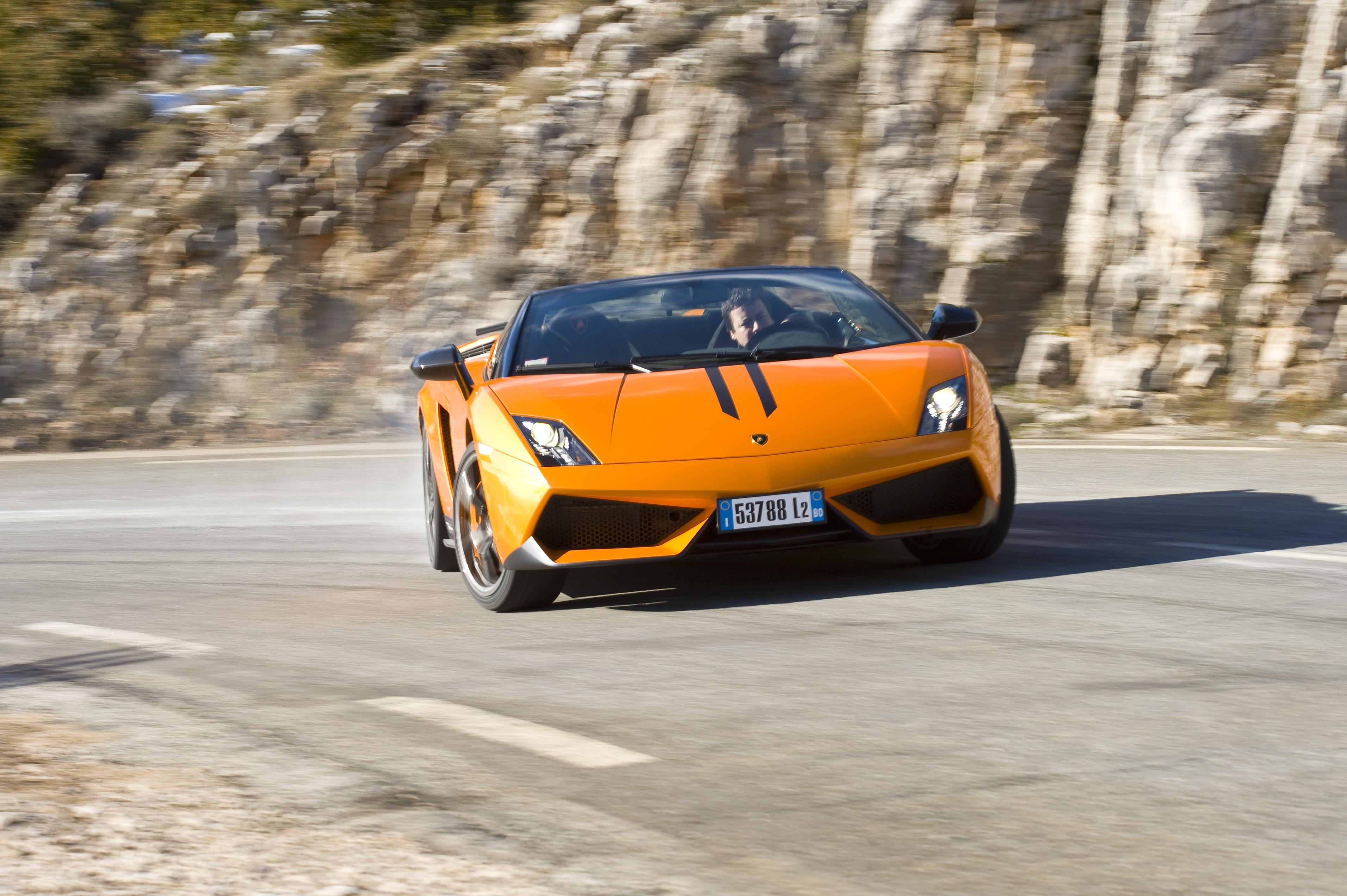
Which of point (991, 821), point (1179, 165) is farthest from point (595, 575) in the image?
point (1179, 165)

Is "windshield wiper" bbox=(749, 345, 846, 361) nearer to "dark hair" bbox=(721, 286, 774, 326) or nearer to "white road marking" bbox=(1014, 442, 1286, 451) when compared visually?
"dark hair" bbox=(721, 286, 774, 326)

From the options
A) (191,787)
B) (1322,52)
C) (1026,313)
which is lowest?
(1026,313)

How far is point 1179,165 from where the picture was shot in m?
14.4

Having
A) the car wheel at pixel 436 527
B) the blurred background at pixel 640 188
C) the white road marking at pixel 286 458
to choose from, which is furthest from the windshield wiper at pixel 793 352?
the white road marking at pixel 286 458

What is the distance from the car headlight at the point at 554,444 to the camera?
5.62 meters

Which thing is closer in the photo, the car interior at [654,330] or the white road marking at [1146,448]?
the car interior at [654,330]

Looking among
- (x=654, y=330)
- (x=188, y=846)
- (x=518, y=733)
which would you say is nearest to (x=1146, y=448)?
(x=654, y=330)

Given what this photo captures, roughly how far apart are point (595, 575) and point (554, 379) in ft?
3.04

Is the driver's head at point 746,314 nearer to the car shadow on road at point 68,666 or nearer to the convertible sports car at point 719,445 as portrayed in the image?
the convertible sports car at point 719,445

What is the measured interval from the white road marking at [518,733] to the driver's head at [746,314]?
8.10ft

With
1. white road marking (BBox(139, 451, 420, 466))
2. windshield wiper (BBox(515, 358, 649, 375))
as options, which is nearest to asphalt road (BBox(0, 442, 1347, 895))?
windshield wiper (BBox(515, 358, 649, 375))

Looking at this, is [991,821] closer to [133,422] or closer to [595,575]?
[595,575]

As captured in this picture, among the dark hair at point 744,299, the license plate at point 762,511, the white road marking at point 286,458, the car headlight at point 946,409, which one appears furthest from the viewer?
the white road marking at point 286,458

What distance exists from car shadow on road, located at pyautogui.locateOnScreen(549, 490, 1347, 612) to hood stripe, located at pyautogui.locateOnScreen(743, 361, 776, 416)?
26.6 inches
